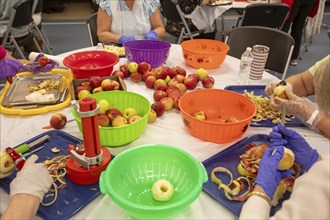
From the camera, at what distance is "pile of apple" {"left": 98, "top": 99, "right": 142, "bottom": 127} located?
1.07 meters

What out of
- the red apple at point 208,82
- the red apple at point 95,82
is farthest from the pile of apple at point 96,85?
the red apple at point 208,82

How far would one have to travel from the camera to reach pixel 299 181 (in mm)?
700

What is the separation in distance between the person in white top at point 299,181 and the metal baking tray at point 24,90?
883 mm

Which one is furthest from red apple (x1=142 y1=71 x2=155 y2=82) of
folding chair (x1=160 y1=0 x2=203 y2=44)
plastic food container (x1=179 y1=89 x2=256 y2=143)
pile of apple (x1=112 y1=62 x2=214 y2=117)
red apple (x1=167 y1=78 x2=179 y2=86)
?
folding chair (x1=160 y1=0 x2=203 y2=44)

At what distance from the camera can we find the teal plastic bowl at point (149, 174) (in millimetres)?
798

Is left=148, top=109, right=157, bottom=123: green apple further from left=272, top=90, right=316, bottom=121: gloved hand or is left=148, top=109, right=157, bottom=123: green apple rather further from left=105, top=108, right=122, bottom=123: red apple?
left=272, top=90, right=316, bottom=121: gloved hand

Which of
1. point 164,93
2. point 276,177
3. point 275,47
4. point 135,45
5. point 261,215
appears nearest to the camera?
point 261,215

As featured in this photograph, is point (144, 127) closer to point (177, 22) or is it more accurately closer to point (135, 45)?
point (135, 45)

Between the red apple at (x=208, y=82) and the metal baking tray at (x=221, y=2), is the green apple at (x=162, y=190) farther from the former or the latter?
the metal baking tray at (x=221, y=2)

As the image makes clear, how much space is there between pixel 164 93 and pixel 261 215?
2.35 feet

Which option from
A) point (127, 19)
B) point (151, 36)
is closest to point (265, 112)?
point (151, 36)

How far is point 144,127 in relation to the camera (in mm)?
1110

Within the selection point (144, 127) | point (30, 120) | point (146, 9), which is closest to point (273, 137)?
point (144, 127)

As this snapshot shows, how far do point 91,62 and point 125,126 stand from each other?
770 millimetres
